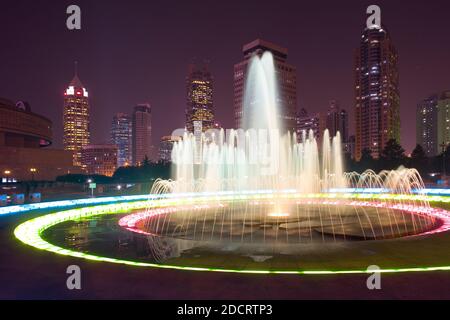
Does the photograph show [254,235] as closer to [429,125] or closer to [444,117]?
[444,117]

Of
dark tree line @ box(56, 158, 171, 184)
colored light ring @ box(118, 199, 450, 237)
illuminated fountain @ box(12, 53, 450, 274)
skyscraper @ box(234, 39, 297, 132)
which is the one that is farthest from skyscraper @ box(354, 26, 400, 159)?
colored light ring @ box(118, 199, 450, 237)

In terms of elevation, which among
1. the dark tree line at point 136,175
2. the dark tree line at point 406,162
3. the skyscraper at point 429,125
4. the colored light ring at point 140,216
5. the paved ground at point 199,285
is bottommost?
the colored light ring at point 140,216

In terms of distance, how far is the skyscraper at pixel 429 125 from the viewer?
18900 centimetres

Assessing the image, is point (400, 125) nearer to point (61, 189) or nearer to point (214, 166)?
point (214, 166)

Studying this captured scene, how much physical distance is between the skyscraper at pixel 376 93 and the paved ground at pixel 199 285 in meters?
164

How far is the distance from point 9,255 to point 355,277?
991 centimetres

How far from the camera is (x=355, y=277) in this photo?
8430 mm

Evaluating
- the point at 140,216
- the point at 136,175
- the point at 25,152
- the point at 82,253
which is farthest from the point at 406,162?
the point at 25,152

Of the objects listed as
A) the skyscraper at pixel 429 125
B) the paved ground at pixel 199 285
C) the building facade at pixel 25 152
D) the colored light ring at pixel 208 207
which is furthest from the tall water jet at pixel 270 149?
the skyscraper at pixel 429 125

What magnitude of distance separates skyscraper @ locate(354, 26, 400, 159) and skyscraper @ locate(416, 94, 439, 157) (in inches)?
1119

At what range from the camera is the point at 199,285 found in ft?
26.6

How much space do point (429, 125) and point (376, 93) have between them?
4619 cm

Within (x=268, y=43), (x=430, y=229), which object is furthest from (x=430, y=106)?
(x=430, y=229)

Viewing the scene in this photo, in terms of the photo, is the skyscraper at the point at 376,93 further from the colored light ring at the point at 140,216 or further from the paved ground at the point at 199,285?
the paved ground at the point at 199,285
